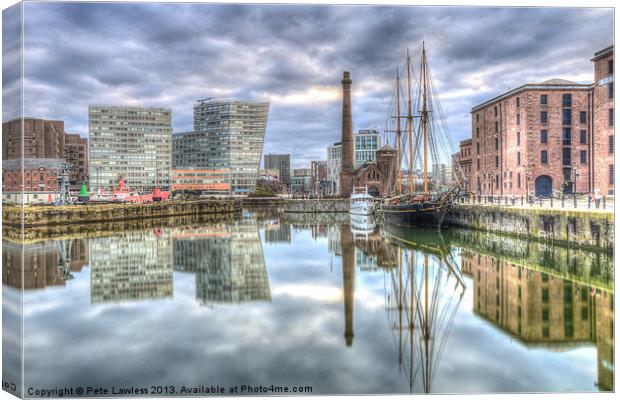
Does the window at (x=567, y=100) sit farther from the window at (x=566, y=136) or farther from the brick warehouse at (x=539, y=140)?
the window at (x=566, y=136)

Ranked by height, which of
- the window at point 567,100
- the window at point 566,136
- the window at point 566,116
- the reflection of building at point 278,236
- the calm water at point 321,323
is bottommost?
the calm water at point 321,323

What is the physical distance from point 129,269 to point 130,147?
291 feet

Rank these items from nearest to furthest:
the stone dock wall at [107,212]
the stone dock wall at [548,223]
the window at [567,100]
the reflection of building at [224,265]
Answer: the reflection of building at [224,265]
the stone dock wall at [548,223]
the window at [567,100]
the stone dock wall at [107,212]

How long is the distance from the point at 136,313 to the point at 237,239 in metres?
17.8

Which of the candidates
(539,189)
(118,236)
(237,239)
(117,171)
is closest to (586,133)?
(539,189)

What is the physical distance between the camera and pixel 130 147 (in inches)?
3898

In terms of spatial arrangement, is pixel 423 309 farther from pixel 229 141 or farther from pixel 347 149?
pixel 229 141

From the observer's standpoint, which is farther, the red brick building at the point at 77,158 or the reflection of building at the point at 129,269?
the red brick building at the point at 77,158

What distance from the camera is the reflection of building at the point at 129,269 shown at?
44.3 feet

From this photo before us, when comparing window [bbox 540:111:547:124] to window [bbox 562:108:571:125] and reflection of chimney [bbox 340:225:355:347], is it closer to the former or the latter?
window [bbox 562:108:571:125]

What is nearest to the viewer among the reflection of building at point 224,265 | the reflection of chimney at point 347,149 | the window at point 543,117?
the reflection of building at point 224,265

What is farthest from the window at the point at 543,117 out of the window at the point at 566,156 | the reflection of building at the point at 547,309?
the reflection of building at the point at 547,309

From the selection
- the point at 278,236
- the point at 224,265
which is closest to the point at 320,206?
the point at 278,236

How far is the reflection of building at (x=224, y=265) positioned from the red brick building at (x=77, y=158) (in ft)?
239
